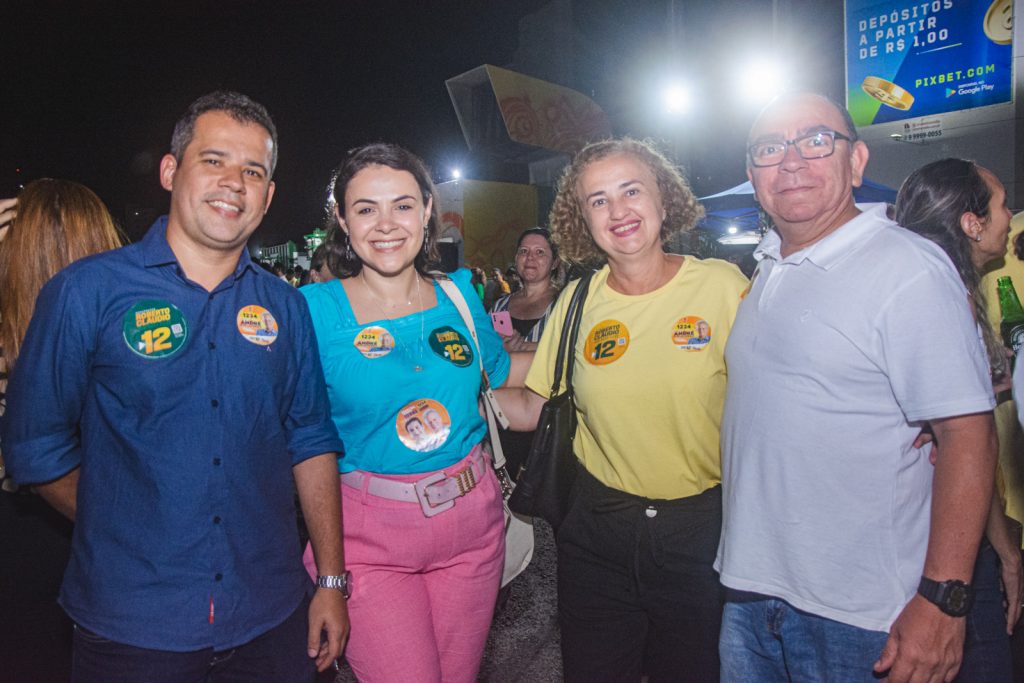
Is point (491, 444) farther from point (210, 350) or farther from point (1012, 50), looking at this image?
point (1012, 50)

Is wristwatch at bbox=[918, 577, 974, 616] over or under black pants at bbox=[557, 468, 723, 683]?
over

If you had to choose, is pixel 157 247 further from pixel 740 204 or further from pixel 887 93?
pixel 887 93

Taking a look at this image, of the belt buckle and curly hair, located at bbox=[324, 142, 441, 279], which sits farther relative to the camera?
curly hair, located at bbox=[324, 142, 441, 279]

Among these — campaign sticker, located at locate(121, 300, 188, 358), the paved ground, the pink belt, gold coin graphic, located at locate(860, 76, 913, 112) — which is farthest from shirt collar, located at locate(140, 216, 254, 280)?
gold coin graphic, located at locate(860, 76, 913, 112)

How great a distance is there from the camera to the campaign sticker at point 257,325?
6.38 feet

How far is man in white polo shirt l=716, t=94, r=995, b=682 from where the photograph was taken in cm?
161

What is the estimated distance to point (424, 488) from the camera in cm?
231

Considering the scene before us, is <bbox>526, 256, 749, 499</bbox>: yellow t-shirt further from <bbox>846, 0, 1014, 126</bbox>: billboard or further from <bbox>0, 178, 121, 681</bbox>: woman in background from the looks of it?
<bbox>846, 0, 1014, 126</bbox>: billboard

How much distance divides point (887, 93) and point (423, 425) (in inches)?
623

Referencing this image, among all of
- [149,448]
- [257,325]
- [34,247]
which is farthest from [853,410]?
[34,247]

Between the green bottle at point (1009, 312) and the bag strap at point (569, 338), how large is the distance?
2317 mm

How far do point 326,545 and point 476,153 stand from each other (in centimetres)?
2464

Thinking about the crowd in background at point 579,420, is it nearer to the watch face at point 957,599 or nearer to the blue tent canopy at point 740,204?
the watch face at point 957,599

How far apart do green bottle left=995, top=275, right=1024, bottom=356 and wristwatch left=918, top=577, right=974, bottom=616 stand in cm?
210
